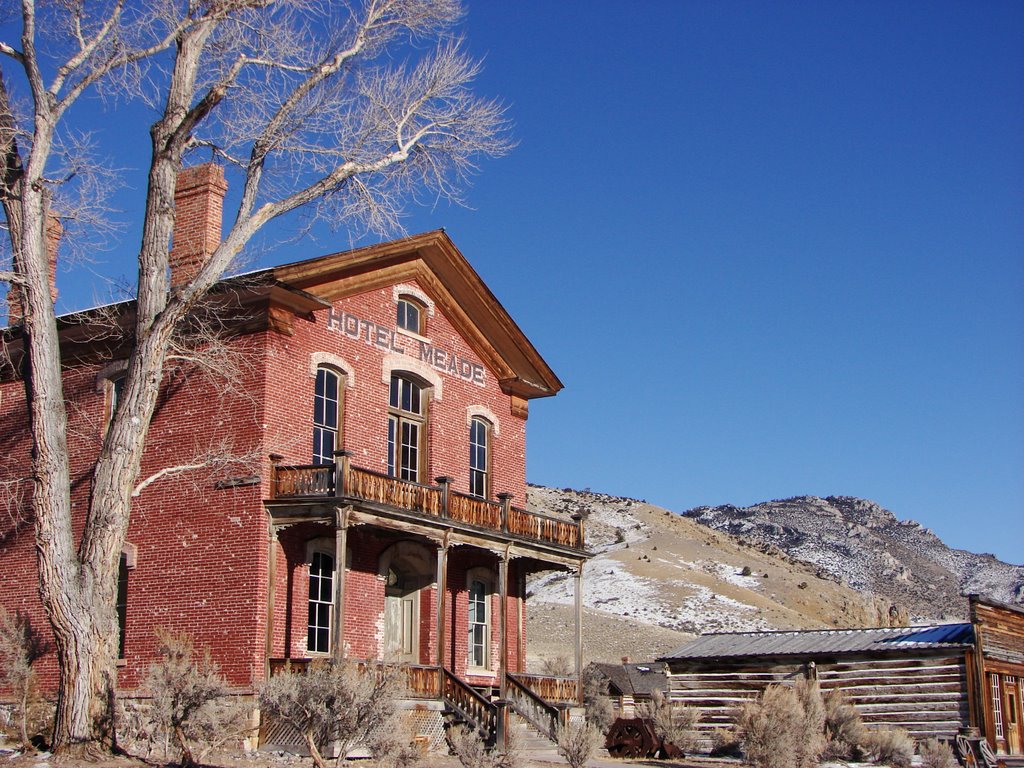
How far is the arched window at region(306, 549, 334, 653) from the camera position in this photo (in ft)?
73.5

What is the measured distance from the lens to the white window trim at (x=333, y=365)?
2308 cm

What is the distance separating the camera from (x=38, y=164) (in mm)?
16953

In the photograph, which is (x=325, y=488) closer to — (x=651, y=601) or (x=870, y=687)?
(x=870, y=687)

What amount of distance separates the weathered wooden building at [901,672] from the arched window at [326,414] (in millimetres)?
11566

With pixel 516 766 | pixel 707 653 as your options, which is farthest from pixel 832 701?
pixel 516 766

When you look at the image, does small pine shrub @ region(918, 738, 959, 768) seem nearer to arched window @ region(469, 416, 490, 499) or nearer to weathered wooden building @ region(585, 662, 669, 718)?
arched window @ region(469, 416, 490, 499)

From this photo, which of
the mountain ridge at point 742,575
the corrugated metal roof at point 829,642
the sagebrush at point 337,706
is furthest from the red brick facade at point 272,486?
the mountain ridge at point 742,575

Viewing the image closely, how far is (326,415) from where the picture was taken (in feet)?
77.0

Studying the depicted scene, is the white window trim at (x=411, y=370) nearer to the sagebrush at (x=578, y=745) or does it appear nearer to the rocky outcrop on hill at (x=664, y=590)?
the sagebrush at (x=578, y=745)

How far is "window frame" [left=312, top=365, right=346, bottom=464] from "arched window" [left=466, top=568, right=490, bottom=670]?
4.88 meters

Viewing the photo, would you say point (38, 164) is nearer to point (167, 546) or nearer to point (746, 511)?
point (167, 546)

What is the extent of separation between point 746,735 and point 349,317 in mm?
10653

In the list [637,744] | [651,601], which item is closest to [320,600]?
[637,744]

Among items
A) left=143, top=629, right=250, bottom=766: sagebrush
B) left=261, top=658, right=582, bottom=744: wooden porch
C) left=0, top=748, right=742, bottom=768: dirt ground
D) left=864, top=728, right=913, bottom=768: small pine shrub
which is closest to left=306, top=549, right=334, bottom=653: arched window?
left=261, top=658, right=582, bottom=744: wooden porch
